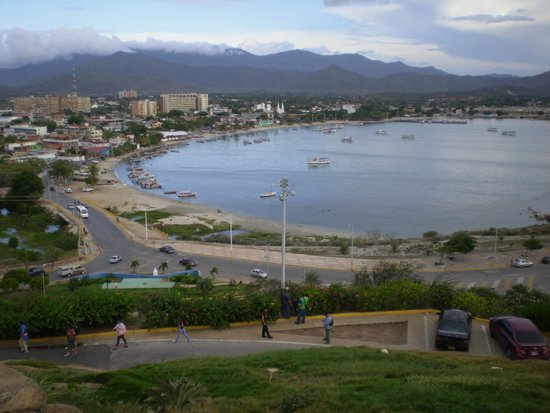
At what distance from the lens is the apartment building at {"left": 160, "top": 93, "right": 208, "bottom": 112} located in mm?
105250

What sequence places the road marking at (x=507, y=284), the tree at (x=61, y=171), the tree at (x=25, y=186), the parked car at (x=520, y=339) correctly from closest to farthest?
the parked car at (x=520, y=339), the road marking at (x=507, y=284), the tree at (x=25, y=186), the tree at (x=61, y=171)

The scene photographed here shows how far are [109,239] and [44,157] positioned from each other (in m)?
28.8

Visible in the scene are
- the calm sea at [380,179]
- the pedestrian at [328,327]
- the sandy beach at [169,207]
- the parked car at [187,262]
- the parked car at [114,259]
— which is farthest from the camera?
the calm sea at [380,179]

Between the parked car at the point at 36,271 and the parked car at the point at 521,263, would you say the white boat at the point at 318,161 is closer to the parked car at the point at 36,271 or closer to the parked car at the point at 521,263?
the parked car at the point at 521,263

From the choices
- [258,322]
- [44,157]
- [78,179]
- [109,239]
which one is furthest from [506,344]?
[44,157]

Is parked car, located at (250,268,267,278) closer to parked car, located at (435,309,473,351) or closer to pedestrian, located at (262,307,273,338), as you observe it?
pedestrian, located at (262,307,273,338)

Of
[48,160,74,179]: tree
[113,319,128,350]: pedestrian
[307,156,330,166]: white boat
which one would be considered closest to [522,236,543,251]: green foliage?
[113,319,128,350]: pedestrian

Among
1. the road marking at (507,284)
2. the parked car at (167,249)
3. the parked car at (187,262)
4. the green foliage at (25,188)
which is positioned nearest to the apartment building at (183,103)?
the green foliage at (25,188)

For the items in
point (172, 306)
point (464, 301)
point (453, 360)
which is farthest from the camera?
point (464, 301)

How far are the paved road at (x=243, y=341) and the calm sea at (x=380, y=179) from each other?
57.0 ft

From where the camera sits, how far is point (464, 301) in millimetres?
7305

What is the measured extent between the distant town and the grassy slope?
42927 mm

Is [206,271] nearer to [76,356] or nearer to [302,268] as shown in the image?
[302,268]

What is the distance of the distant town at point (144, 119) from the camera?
172 ft
